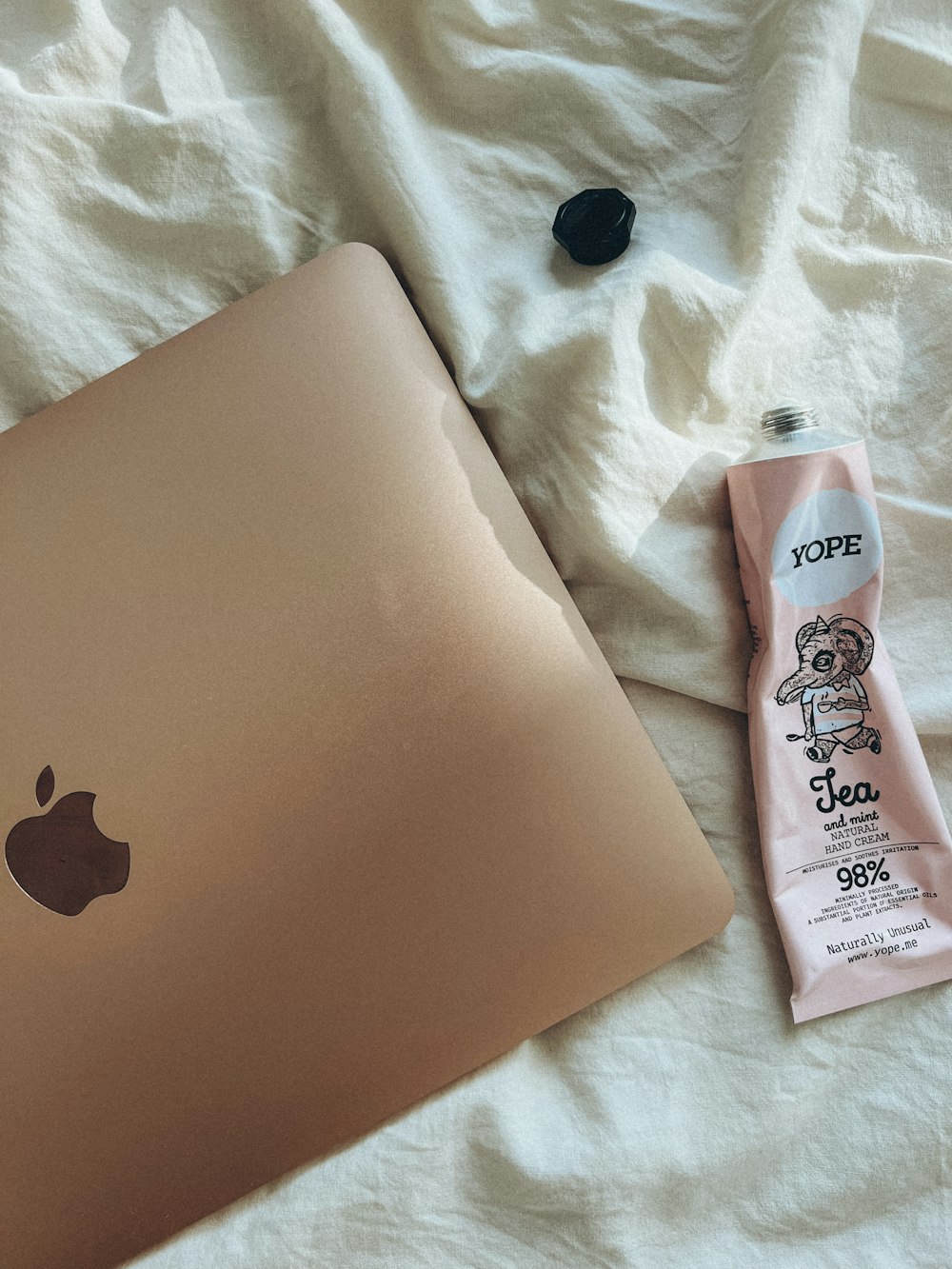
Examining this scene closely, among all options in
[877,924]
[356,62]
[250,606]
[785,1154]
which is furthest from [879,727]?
[356,62]

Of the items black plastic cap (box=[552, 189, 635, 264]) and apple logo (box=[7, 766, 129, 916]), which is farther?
black plastic cap (box=[552, 189, 635, 264])

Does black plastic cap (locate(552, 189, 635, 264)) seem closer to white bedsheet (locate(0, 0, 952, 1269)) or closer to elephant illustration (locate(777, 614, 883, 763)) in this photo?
white bedsheet (locate(0, 0, 952, 1269))

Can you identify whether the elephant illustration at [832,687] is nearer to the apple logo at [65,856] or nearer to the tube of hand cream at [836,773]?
the tube of hand cream at [836,773]

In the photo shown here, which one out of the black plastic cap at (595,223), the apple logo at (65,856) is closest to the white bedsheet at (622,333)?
the black plastic cap at (595,223)

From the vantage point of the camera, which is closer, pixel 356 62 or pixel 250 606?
pixel 250 606

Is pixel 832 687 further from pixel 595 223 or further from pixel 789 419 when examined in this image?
pixel 595 223

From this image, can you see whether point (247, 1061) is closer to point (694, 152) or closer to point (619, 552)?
point (619, 552)

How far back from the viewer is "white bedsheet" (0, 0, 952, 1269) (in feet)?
2.05

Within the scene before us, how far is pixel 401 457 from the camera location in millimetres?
578

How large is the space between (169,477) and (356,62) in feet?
1.11

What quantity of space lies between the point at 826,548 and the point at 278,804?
0.39 m

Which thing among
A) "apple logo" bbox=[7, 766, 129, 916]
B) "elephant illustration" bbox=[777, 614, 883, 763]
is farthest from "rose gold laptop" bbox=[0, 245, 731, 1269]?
"elephant illustration" bbox=[777, 614, 883, 763]

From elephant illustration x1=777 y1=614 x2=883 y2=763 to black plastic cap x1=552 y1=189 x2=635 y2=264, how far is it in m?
0.30

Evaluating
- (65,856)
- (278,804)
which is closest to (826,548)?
(278,804)
